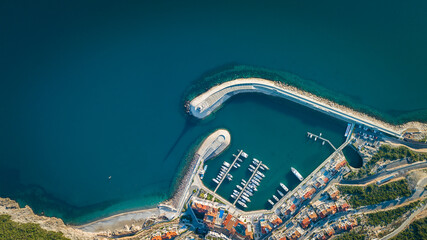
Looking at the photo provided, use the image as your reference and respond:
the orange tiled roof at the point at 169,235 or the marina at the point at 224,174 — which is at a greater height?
the marina at the point at 224,174

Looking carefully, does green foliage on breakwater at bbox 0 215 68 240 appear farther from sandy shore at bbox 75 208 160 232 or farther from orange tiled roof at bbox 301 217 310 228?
orange tiled roof at bbox 301 217 310 228

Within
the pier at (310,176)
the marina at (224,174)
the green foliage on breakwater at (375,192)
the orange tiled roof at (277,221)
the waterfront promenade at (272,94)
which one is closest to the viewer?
the green foliage on breakwater at (375,192)

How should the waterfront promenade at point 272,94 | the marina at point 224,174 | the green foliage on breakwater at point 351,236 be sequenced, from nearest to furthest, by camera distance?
the green foliage on breakwater at point 351,236 → the waterfront promenade at point 272,94 → the marina at point 224,174

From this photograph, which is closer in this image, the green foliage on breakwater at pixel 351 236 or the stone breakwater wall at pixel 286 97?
the green foliage on breakwater at pixel 351 236

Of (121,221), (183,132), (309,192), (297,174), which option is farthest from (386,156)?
(121,221)

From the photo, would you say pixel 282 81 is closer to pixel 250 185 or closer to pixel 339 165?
pixel 339 165

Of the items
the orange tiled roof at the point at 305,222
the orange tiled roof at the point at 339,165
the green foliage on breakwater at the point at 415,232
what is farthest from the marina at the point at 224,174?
the green foliage on breakwater at the point at 415,232

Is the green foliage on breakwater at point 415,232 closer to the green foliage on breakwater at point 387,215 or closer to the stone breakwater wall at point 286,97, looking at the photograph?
the green foliage on breakwater at point 387,215
